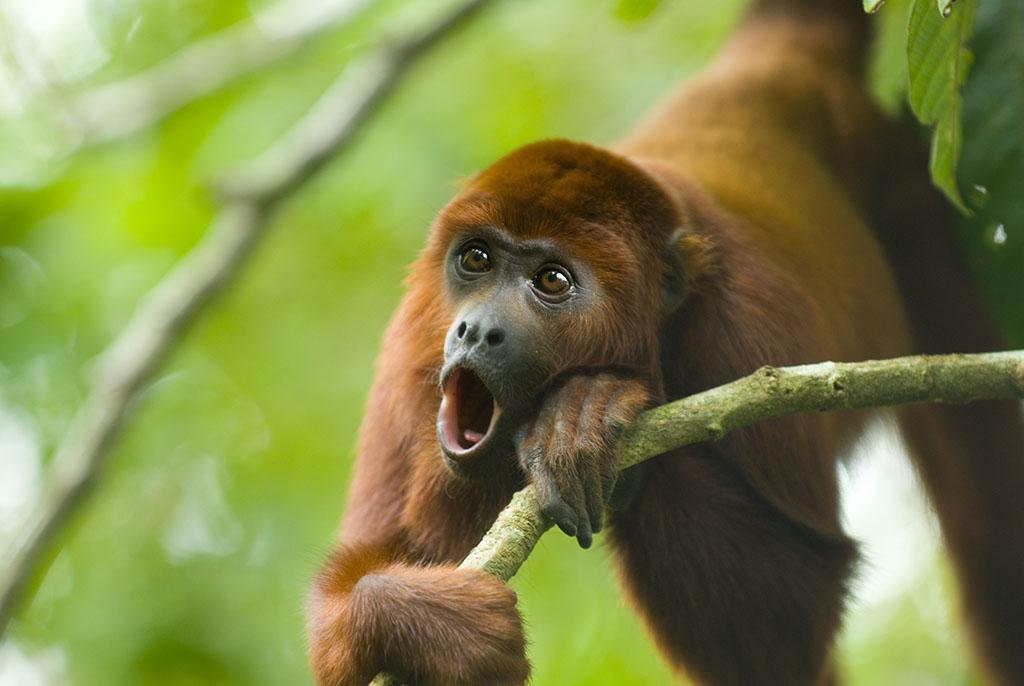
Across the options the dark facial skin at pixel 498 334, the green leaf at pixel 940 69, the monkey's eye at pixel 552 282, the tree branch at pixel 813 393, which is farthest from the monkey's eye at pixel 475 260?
the green leaf at pixel 940 69

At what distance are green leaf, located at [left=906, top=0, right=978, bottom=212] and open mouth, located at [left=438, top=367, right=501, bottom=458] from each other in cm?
128

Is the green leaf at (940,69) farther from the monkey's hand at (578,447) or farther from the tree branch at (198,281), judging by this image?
the tree branch at (198,281)

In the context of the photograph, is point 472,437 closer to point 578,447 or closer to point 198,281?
point 578,447

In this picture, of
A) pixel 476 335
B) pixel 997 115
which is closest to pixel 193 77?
pixel 476 335

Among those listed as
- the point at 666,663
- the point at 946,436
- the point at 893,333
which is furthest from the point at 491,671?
the point at 946,436

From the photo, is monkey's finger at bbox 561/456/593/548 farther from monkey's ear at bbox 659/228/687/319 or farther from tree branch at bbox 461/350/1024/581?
monkey's ear at bbox 659/228/687/319

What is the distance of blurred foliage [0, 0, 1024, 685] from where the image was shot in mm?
6129

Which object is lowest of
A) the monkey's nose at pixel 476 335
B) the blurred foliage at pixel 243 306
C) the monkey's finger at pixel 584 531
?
the blurred foliage at pixel 243 306

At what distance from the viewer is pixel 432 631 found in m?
2.66

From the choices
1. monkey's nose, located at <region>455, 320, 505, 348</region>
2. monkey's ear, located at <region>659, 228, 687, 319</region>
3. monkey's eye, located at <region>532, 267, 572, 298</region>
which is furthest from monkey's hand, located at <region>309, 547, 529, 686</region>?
Result: monkey's ear, located at <region>659, 228, 687, 319</region>

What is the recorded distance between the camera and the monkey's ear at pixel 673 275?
11.5 feet

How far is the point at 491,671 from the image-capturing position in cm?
265

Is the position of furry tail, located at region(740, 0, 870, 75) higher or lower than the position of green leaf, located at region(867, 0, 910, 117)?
higher

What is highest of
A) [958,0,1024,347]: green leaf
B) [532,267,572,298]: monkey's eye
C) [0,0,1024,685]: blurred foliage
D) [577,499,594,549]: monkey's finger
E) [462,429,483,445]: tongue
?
[532,267,572,298]: monkey's eye
